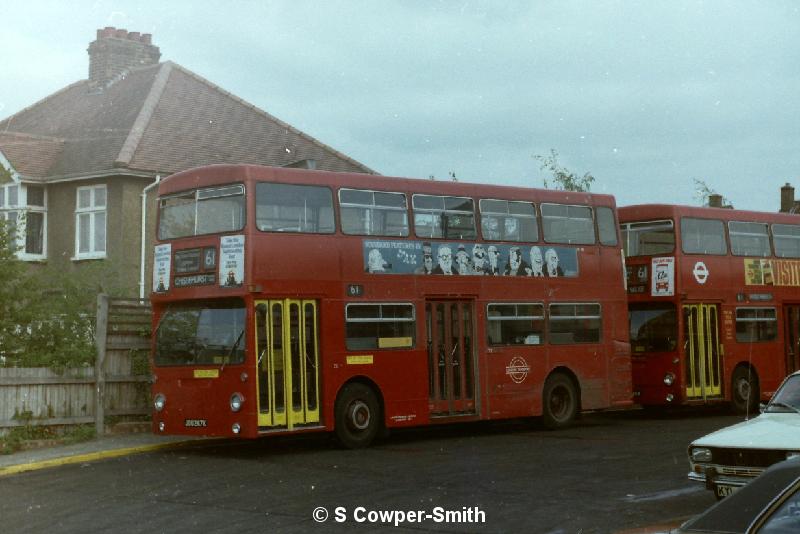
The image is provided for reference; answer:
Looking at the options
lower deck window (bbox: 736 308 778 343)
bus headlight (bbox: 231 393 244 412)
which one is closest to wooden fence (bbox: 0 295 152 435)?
bus headlight (bbox: 231 393 244 412)

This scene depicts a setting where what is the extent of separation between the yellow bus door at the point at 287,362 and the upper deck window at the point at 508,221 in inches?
160

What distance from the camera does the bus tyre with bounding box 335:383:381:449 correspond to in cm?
1847

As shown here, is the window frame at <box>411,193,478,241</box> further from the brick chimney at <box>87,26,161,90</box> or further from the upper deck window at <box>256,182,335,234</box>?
the brick chimney at <box>87,26,161,90</box>

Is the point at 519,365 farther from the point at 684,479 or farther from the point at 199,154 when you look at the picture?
the point at 199,154

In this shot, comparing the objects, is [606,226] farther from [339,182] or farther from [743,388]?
[339,182]

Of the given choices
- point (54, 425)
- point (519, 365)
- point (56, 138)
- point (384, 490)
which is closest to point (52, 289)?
point (54, 425)

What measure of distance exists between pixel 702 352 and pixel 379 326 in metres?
9.04

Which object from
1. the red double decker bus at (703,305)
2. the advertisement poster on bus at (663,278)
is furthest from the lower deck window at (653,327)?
the advertisement poster on bus at (663,278)

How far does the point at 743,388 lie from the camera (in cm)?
2594

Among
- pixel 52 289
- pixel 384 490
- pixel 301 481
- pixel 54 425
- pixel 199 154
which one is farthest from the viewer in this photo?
pixel 199 154

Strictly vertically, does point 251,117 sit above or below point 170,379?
above

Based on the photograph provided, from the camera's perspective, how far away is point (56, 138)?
35.8 meters

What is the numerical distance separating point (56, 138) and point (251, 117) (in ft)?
20.1

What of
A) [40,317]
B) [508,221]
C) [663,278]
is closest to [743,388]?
[663,278]
